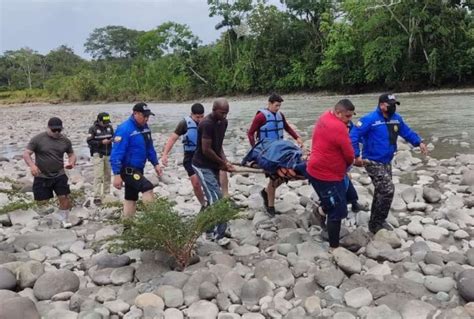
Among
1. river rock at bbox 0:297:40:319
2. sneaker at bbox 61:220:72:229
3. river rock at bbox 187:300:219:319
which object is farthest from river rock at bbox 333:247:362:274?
sneaker at bbox 61:220:72:229

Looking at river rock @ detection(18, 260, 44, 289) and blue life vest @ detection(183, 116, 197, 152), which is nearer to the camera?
river rock @ detection(18, 260, 44, 289)

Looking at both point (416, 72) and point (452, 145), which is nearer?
point (452, 145)

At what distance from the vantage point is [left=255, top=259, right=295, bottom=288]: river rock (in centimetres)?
458

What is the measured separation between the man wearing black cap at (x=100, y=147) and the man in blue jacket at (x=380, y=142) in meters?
4.36

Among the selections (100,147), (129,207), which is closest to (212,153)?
(129,207)

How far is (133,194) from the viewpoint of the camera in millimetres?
5891

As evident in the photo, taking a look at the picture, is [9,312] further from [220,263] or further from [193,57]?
[193,57]

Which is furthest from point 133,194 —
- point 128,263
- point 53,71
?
point 53,71

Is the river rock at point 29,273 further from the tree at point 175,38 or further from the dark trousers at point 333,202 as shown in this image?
the tree at point 175,38

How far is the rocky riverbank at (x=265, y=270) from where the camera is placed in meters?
4.11

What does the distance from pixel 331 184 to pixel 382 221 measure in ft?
3.86

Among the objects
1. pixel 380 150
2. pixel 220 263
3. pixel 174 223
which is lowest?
pixel 220 263

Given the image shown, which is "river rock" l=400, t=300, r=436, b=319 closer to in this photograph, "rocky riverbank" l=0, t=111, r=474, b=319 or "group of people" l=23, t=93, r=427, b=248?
"rocky riverbank" l=0, t=111, r=474, b=319

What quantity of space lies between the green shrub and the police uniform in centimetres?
76
